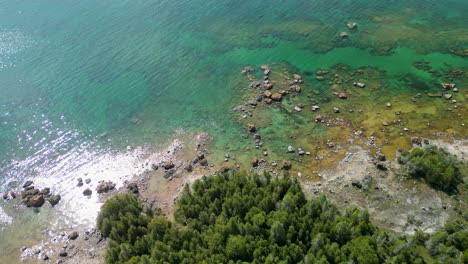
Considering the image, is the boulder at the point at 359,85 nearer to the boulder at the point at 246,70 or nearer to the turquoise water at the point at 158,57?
the turquoise water at the point at 158,57

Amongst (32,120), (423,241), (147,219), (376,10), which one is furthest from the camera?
(376,10)

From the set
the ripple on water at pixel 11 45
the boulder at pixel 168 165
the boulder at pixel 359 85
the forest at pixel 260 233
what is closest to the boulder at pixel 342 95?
the boulder at pixel 359 85

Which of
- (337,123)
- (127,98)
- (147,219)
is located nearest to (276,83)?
(337,123)

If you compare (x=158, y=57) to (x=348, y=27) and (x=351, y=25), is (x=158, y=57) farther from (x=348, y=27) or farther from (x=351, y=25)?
(x=351, y=25)

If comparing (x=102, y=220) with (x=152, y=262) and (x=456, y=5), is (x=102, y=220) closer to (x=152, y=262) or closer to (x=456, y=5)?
(x=152, y=262)

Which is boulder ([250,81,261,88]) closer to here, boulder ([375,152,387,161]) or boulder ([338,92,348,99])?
boulder ([338,92,348,99])

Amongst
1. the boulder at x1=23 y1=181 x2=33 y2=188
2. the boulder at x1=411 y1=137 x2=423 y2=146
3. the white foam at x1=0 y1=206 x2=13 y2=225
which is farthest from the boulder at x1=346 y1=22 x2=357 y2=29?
the white foam at x1=0 y1=206 x2=13 y2=225
